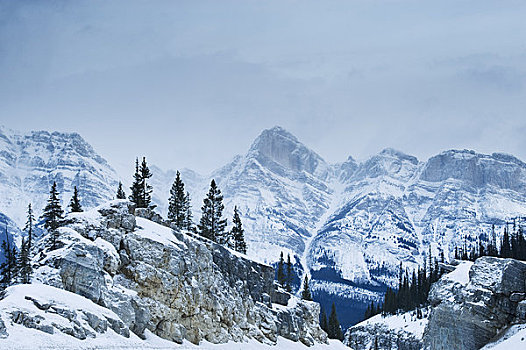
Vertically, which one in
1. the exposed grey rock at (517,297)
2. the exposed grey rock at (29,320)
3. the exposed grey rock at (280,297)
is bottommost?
the exposed grey rock at (29,320)

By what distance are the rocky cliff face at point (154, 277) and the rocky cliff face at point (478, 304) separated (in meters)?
23.9

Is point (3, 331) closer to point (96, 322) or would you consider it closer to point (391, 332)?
point (96, 322)

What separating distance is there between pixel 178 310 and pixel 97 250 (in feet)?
45.2

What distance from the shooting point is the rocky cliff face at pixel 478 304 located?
79500 millimetres

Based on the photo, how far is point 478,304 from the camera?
3191 inches

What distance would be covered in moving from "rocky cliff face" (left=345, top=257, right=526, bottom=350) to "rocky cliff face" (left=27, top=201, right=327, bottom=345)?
78.4 feet

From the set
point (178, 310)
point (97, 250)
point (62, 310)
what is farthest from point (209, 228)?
point (62, 310)

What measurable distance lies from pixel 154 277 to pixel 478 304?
144ft

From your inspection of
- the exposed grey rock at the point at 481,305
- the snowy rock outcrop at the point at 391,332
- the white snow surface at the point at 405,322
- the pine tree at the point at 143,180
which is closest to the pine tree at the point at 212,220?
the pine tree at the point at 143,180

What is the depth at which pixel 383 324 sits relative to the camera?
17525 centimetres

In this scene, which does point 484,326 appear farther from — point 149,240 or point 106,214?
point 106,214

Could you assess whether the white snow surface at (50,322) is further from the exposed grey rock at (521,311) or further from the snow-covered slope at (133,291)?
the exposed grey rock at (521,311)

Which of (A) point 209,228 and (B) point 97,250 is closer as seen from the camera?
(B) point 97,250

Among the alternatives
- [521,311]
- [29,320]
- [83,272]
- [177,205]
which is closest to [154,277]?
[83,272]
